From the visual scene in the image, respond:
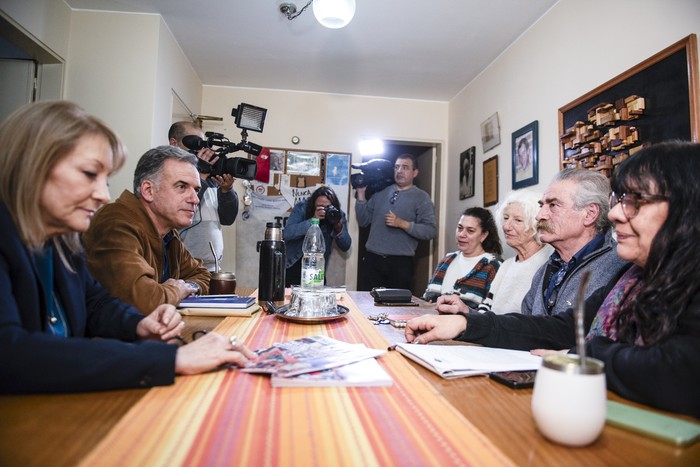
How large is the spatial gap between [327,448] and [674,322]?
26.7 inches

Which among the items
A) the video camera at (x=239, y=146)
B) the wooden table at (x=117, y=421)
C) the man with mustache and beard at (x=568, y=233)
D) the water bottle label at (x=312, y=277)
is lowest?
the wooden table at (x=117, y=421)

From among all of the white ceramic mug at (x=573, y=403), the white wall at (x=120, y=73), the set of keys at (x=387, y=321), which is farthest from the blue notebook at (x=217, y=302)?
the white wall at (x=120, y=73)

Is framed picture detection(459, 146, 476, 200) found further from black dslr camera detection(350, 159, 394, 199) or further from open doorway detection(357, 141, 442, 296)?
black dslr camera detection(350, 159, 394, 199)

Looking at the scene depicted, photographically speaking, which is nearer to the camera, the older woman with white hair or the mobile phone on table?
the mobile phone on table

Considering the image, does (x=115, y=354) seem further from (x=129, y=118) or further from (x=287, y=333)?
(x=129, y=118)

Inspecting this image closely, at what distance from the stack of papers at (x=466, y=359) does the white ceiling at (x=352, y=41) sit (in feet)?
7.69

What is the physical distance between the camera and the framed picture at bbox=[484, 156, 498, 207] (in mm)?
3328

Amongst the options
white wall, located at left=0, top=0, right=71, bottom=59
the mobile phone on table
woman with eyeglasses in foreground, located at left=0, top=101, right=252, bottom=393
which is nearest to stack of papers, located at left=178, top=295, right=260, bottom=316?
woman with eyeglasses in foreground, located at left=0, top=101, right=252, bottom=393

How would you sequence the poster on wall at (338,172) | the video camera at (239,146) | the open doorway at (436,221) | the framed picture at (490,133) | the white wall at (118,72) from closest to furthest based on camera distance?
the video camera at (239,146)
the white wall at (118,72)
the framed picture at (490,133)
the poster on wall at (338,172)
the open doorway at (436,221)

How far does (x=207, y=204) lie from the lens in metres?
2.73

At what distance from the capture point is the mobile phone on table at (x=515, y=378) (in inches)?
30.1

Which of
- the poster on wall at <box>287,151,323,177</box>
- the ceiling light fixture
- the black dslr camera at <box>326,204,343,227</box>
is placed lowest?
the black dslr camera at <box>326,204,343,227</box>

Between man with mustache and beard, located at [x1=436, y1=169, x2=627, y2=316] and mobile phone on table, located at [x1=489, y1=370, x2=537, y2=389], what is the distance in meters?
0.60

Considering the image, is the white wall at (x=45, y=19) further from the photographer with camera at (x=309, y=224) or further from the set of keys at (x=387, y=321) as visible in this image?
the set of keys at (x=387, y=321)
